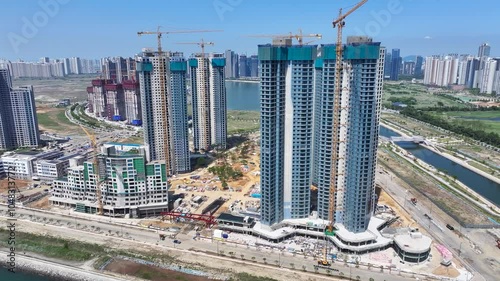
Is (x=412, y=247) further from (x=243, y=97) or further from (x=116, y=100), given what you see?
(x=243, y=97)

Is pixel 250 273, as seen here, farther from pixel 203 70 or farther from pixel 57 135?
pixel 57 135

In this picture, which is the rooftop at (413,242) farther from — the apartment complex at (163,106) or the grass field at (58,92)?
the grass field at (58,92)

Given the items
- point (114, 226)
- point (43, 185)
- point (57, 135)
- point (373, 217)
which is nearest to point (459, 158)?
point (373, 217)

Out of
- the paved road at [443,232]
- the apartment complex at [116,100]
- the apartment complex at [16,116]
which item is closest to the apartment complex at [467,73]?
the paved road at [443,232]

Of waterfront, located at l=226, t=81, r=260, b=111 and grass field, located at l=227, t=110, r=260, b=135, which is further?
waterfront, located at l=226, t=81, r=260, b=111

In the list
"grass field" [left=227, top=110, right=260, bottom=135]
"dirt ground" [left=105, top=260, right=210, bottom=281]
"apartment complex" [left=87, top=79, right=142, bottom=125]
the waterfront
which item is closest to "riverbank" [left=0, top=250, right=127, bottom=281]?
"dirt ground" [left=105, top=260, right=210, bottom=281]

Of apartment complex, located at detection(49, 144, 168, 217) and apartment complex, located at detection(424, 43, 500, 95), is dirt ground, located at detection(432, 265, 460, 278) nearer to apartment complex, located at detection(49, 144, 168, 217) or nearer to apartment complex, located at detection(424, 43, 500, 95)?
apartment complex, located at detection(49, 144, 168, 217)

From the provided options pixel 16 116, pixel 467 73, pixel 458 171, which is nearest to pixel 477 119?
pixel 458 171

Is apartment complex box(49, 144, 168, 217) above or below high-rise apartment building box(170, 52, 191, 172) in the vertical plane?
below
